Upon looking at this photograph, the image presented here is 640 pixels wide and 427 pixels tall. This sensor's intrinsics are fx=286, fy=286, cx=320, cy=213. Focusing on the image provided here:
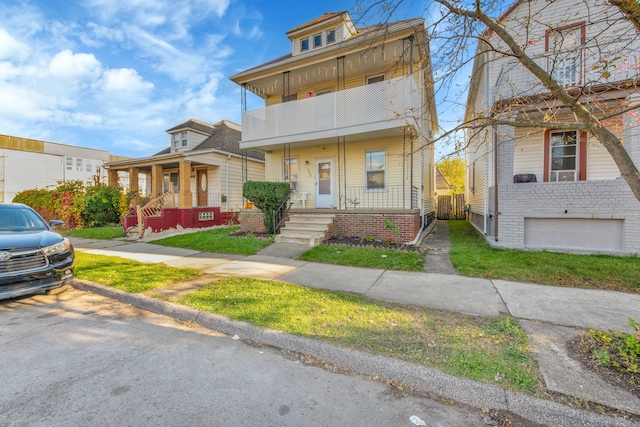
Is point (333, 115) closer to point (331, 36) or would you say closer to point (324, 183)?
point (324, 183)

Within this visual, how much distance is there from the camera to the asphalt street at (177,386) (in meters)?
2.12

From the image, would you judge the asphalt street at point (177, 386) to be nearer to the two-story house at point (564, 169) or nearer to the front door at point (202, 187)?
the two-story house at point (564, 169)

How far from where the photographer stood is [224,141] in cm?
1684

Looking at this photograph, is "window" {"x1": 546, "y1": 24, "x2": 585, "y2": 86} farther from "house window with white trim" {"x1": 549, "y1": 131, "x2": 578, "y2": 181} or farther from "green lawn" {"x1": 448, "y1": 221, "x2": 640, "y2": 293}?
"green lawn" {"x1": 448, "y1": 221, "x2": 640, "y2": 293}

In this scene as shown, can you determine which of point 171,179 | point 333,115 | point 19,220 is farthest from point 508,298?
point 171,179

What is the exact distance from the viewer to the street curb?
206 cm

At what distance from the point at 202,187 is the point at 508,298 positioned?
1564 cm

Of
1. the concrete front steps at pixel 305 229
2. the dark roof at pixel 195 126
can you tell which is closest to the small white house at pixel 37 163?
the dark roof at pixel 195 126

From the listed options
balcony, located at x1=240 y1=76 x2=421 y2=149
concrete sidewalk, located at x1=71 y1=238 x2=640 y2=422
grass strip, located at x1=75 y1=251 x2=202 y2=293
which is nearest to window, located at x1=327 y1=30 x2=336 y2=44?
balcony, located at x1=240 y1=76 x2=421 y2=149

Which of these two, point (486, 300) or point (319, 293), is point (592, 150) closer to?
point (486, 300)

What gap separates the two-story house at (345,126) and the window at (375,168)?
4 centimetres

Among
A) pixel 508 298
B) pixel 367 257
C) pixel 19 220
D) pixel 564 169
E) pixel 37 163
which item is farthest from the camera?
pixel 37 163

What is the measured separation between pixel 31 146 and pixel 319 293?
3976cm

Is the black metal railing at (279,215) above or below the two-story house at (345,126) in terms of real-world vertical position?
below
